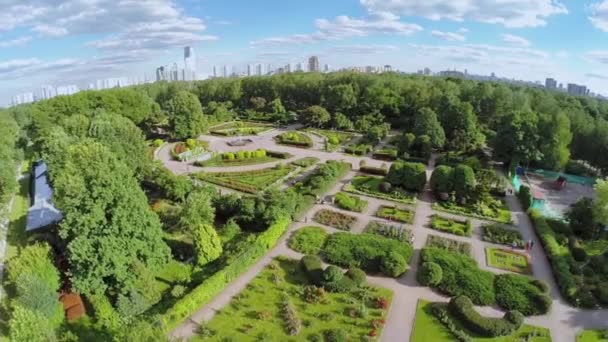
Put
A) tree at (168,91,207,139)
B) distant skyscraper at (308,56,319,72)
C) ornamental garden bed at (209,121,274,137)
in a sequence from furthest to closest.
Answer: distant skyscraper at (308,56,319,72) → ornamental garden bed at (209,121,274,137) → tree at (168,91,207,139)

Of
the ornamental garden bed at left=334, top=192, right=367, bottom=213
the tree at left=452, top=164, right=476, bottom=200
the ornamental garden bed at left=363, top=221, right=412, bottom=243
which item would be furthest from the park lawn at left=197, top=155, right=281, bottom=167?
the tree at left=452, top=164, right=476, bottom=200

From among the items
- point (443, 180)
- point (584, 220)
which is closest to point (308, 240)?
point (443, 180)

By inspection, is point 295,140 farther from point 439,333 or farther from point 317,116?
point 439,333

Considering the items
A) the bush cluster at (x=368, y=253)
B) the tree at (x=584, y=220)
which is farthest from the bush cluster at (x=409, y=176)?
the tree at (x=584, y=220)

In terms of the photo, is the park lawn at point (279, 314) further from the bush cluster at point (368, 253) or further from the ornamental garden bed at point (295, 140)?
the ornamental garden bed at point (295, 140)

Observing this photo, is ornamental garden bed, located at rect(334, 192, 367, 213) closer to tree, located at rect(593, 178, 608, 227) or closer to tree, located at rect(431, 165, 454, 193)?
tree, located at rect(431, 165, 454, 193)

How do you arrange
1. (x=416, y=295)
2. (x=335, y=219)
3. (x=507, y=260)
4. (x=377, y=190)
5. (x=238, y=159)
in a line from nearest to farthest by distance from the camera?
1. (x=416, y=295)
2. (x=507, y=260)
3. (x=335, y=219)
4. (x=377, y=190)
5. (x=238, y=159)
